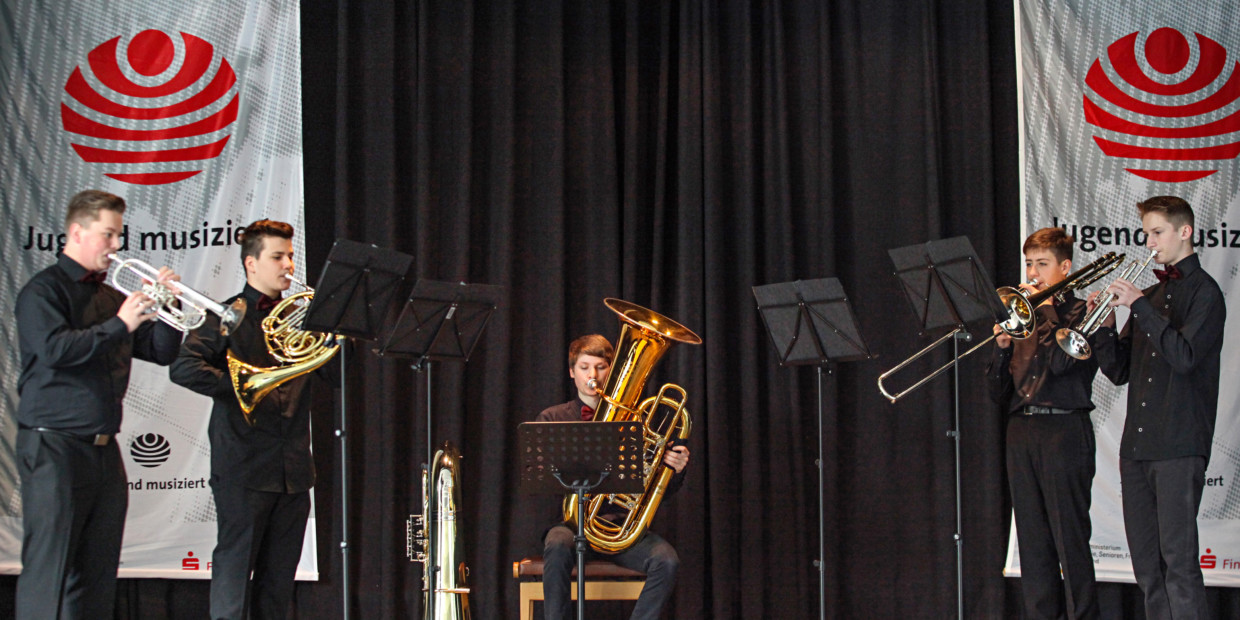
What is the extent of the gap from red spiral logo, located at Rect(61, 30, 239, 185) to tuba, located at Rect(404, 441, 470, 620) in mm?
2463

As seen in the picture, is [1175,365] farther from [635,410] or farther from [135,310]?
[135,310]

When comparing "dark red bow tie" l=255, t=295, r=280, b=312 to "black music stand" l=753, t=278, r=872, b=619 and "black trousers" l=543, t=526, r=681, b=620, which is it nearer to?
"black trousers" l=543, t=526, r=681, b=620

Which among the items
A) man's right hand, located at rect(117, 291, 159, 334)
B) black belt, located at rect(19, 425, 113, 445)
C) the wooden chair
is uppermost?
man's right hand, located at rect(117, 291, 159, 334)

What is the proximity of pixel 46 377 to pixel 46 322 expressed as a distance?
221 millimetres

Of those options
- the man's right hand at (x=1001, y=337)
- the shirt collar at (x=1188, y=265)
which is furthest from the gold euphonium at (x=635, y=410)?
the shirt collar at (x=1188, y=265)

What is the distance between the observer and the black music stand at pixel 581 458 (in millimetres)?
4195

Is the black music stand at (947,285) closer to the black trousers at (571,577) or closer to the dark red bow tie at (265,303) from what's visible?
the black trousers at (571,577)

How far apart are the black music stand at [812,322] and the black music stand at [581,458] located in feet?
3.16

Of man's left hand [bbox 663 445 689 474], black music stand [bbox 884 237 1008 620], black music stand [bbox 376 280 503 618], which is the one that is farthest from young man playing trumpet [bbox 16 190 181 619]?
black music stand [bbox 884 237 1008 620]

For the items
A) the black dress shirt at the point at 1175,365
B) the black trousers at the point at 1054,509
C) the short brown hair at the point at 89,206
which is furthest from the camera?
the black trousers at the point at 1054,509

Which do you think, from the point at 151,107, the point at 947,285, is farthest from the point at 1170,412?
the point at 151,107

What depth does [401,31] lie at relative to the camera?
601 cm

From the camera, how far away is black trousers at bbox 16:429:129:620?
153 inches

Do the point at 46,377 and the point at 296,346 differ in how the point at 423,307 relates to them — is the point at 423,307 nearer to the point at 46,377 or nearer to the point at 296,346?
the point at 296,346
